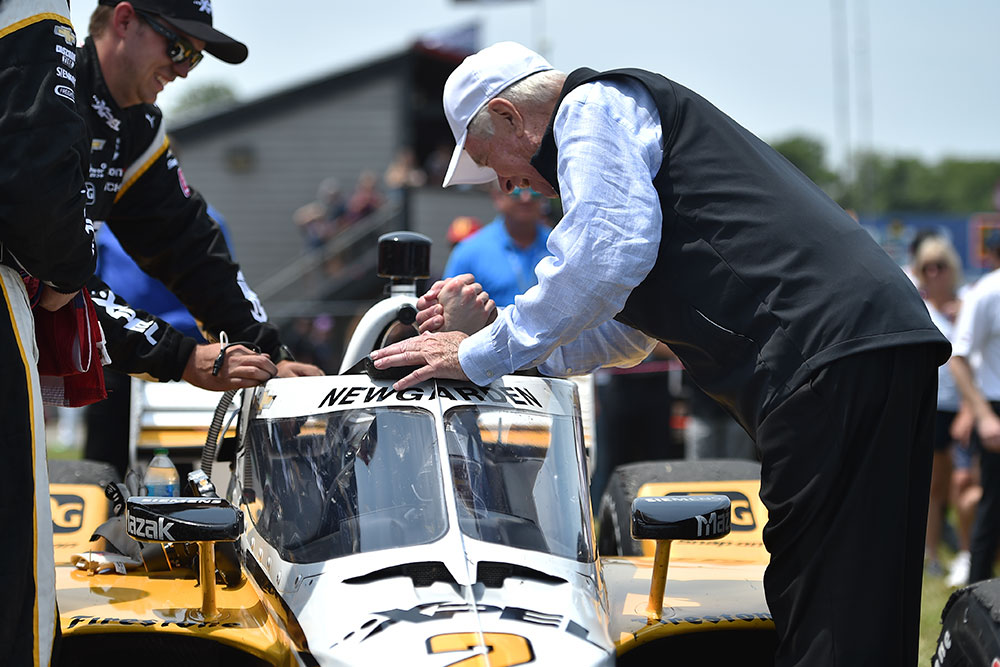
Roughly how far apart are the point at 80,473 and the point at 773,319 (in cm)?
265

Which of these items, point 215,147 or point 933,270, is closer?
point 933,270

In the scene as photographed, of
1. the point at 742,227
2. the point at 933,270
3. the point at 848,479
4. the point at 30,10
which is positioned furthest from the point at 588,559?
the point at 933,270

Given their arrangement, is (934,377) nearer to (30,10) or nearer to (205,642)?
(205,642)

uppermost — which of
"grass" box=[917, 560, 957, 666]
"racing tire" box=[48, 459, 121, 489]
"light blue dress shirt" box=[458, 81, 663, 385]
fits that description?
"light blue dress shirt" box=[458, 81, 663, 385]

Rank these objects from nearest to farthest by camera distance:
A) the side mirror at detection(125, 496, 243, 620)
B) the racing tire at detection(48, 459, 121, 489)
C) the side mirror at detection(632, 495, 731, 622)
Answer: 1. the side mirror at detection(125, 496, 243, 620)
2. the side mirror at detection(632, 495, 731, 622)
3. the racing tire at detection(48, 459, 121, 489)

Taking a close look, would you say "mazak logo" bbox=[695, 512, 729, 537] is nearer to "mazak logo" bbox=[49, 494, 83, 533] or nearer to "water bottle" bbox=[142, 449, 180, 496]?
"water bottle" bbox=[142, 449, 180, 496]

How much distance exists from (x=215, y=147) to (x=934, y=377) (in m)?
20.1

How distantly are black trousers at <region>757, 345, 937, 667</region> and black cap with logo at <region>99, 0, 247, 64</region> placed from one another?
6.87ft

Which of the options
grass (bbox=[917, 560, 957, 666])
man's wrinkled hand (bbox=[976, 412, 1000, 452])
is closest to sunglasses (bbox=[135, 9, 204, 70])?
grass (bbox=[917, 560, 957, 666])

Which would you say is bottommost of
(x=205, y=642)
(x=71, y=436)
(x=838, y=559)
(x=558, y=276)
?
(x=71, y=436)

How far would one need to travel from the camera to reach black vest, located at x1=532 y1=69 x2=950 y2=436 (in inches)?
93.0

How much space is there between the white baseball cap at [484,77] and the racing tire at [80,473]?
2.00m

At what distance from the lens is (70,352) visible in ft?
9.01

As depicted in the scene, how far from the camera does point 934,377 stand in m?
2.43
